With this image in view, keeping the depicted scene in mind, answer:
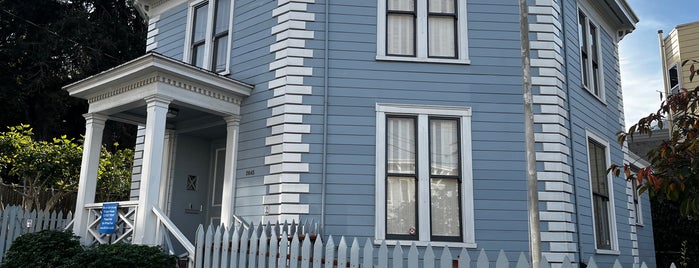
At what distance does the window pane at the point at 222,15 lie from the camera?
436 inches

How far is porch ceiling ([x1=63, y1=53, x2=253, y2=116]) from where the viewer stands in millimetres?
Answer: 8609

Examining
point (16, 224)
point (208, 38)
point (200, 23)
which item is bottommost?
point (16, 224)

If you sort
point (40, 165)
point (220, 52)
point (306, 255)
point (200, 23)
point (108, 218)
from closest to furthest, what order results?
point (306, 255)
point (108, 218)
point (220, 52)
point (200, 23)
point (40, 165)

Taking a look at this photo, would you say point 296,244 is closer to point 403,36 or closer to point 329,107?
point 329,107

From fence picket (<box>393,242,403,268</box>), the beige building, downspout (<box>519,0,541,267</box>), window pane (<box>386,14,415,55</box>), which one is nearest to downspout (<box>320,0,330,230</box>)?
window pane (<box>386,14,415,55</box>)

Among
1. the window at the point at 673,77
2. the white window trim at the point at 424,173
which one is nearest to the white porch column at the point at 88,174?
the white window trim at the point at 424,173

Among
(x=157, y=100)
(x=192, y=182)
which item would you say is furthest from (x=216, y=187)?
(x=157, y=100)

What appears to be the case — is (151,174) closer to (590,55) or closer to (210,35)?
(210,35)

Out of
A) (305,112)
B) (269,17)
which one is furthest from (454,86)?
(269,17)

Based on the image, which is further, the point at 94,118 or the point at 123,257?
the point at 94,118

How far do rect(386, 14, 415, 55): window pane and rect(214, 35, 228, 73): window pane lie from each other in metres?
3.27

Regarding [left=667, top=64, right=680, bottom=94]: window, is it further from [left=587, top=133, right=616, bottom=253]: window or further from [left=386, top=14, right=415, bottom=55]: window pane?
[left=386, top=14, right=415, bottom=55]: window pane

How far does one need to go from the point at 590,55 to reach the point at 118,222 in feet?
31.1

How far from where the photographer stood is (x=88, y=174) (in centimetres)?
983
